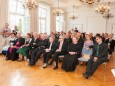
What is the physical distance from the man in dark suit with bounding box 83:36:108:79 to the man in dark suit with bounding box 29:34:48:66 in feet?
6.84

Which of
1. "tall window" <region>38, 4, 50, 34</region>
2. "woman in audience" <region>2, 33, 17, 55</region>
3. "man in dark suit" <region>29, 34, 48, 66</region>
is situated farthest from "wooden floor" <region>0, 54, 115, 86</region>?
"tall window" <region>38, 4, 50, 34</region>

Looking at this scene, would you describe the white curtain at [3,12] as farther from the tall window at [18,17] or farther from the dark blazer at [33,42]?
the dark blazer at [33,42]

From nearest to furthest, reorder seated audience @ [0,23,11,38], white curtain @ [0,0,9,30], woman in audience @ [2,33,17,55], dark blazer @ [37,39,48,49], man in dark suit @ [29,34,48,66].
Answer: man in dark suit @ [29,34,48,66] → dark blazer @ [37,39,48,49] → woman in audience @ [2,33,17,55] → seated audience @ [0,23,11,38] → white curtain @ [0,0,9,30]

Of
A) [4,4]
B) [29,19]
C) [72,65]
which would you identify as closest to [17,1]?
[29,19]

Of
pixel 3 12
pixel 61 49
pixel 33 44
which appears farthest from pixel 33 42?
pixel 3 12

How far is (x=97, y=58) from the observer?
470 centimetres

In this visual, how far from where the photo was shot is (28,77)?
179 inches

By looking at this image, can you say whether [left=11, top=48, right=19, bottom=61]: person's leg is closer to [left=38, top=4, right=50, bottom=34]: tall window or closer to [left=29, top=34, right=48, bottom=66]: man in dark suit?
[left=29, top=34, right=48, bottom=66]: man in dark suit

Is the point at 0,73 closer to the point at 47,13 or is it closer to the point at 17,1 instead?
the point at 17,1

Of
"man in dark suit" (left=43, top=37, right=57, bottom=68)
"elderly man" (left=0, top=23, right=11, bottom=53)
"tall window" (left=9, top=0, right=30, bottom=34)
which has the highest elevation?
"tall window" (left=9, top=0, right=30, bottom=34)

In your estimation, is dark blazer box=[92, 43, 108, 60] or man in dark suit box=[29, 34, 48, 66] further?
man in dark suit box=[29, 34, 48, 66]

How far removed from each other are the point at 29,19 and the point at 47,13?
2.88 metres

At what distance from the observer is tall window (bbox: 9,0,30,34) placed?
9.55 meters

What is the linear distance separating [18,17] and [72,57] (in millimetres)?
5839
